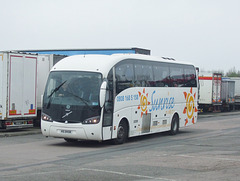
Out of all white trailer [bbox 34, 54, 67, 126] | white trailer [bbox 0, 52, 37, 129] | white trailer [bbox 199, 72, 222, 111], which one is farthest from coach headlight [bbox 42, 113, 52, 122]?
white trailer [bbox 199, 72, 222, 111]

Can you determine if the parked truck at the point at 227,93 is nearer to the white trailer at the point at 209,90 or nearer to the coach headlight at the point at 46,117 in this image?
the white trailer at the point at 209,90

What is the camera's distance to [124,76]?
685 inches

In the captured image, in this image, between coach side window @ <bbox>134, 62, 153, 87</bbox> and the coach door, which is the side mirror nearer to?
the coach door

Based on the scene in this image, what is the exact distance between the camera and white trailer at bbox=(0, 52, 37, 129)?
66.0 feet

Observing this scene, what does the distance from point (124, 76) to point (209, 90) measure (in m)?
26.7

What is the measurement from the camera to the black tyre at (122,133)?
1703cm

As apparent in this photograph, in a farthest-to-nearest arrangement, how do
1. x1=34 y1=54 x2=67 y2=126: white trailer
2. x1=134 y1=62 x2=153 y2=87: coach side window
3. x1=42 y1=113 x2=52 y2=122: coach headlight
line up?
x1=34 y1=54 x2=67 y2=126: white trailer < x1=134 y1=62 x2=153 y2=87: coach side window < x1=42 y1=113 x2=52 y2=122: coach headlight

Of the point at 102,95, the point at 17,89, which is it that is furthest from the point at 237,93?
the point at 102,95

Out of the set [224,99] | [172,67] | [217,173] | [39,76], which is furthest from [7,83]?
[224,99]

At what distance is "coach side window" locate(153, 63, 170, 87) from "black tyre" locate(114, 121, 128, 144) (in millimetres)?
3040

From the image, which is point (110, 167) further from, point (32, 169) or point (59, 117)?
point (59, 117)

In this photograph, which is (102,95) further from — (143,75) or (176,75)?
(176,75)

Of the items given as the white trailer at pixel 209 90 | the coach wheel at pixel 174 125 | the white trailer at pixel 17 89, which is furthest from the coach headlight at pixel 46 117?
the white trailer at pixel 209 90

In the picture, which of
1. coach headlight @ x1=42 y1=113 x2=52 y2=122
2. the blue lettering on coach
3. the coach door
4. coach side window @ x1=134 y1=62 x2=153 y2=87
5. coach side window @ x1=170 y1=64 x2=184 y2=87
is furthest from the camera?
coach side window @ x1=170 y1=64 x2=184 y2=87
